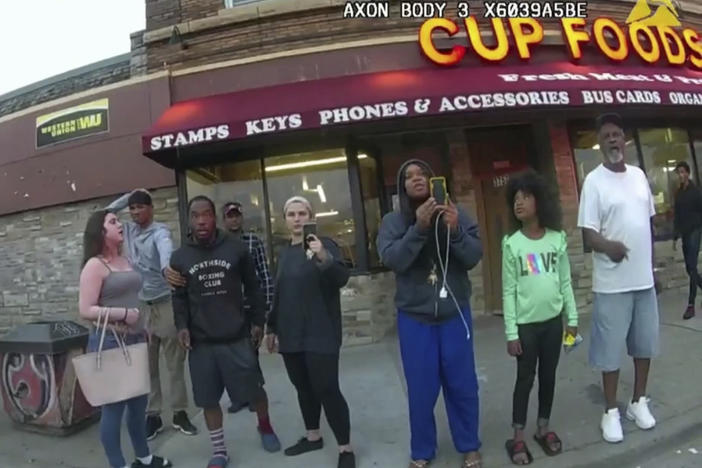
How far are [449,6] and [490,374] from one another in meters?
5.00

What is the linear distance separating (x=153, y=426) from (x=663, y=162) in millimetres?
8168

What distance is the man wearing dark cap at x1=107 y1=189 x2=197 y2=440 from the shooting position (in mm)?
4309

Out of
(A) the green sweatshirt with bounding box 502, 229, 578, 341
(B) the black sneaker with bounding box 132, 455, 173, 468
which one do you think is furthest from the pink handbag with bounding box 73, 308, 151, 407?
(A) the green sweatshirt with bounding box 502, 229, 578, 341

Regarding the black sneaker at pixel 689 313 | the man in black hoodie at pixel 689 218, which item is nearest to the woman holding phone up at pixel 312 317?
A: the black sneaker at pixel 689 313

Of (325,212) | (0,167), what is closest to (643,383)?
Answer: (325,212)

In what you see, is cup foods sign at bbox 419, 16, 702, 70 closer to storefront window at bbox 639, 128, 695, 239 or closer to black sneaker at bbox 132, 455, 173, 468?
storefront window at bbox 639, 128, 695, 239

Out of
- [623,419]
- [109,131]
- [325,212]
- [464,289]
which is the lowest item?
[623,419]

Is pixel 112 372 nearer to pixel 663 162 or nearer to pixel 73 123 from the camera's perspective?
pixel 73 123

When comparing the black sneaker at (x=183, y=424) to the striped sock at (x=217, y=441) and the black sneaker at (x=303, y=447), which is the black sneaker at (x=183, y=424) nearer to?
the striped sock at (x=217, y=441)

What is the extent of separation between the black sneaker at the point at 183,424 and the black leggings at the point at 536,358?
7.97 ft

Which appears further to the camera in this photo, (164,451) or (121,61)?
(121,61)

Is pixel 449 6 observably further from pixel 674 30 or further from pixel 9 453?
pixel 9 453

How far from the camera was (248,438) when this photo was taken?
4086 millimetres

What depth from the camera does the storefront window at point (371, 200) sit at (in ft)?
23.6
